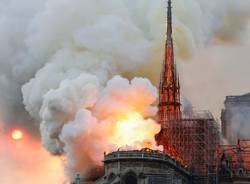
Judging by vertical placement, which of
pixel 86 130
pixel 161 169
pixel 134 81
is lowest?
pixel 161 169

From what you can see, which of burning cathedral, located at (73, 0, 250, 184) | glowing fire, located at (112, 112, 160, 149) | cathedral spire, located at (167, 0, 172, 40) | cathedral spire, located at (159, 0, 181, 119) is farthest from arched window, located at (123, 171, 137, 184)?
cathedral spire, located at (167, 0, 172, 40)

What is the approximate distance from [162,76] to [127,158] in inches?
1100

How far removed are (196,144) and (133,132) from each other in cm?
1121

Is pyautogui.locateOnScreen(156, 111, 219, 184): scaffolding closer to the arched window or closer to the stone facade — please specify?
the stone facade

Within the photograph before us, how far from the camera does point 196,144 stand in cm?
9575

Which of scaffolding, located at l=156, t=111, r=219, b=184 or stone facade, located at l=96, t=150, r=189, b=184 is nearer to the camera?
stone facade, located at l=96, t=150, r=189, b=184

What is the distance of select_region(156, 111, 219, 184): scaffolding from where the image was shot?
9500 centimetres

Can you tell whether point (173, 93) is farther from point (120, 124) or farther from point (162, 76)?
point (120, 124)

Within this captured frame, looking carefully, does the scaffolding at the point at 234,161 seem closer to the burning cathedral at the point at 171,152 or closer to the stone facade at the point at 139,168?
the burning cathedral at the point at 171,152

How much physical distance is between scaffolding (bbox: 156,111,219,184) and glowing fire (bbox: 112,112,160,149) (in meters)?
6.90

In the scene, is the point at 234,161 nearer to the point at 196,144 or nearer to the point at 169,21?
the point at 196,144

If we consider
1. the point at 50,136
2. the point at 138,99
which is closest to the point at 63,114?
the point at 50,136

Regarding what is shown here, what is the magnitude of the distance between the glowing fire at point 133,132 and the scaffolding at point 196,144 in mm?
6905

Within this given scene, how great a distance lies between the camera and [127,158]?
84.1 m
